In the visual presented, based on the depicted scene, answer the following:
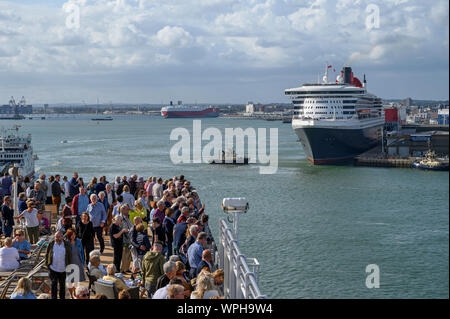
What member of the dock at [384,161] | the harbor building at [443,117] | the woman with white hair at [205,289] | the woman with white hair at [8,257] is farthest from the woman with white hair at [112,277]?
the harbor building at [443,117]

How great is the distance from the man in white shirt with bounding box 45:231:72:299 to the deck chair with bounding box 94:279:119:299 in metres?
1.16

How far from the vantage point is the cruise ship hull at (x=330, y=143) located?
168 feet

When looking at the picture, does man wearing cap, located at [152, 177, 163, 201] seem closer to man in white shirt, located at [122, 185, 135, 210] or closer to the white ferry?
man in white shirt, located at [122, 185, 135, 210]

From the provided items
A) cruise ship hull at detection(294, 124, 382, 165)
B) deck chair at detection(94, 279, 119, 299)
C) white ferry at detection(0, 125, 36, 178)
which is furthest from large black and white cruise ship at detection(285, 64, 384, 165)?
deck chair at detection(94, 279, 119, 299)

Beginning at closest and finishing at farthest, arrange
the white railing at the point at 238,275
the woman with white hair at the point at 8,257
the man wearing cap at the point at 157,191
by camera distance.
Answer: the white railing at the point at 238,275 → the woman with white hair at the point at 8,257 → the man wearing cap at the point at 157,191

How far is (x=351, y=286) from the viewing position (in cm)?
1595

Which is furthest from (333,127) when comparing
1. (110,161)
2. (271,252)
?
(271,252)

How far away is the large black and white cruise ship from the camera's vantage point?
169 ft

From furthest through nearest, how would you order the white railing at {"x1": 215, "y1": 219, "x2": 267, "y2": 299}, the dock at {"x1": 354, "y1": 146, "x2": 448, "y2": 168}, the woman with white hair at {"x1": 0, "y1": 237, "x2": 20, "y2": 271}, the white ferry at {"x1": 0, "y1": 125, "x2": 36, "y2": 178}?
the dock at {"x1": 354, "y1": 146, "x2": 448, "y2": 168}, the white ferry at {"x1": 0, "y1": 125, "x2": 36, "y2": 178}, the woman with white hair at {"x1": 0, "y1": 237, "x2": 20, "y2": 271}, the white railing at {"x1": 215, "y1": 219, "x2": 267, "y2": 299}

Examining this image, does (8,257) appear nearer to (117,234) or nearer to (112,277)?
(117,234)

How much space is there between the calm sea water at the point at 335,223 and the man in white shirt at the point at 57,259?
8577 millimetres

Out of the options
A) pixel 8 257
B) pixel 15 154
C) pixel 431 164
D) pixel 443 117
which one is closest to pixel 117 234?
pixel 8 257

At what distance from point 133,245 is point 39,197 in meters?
5.21

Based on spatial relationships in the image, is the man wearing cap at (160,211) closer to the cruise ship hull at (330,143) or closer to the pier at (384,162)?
the cruise ship hull at (330,143)
